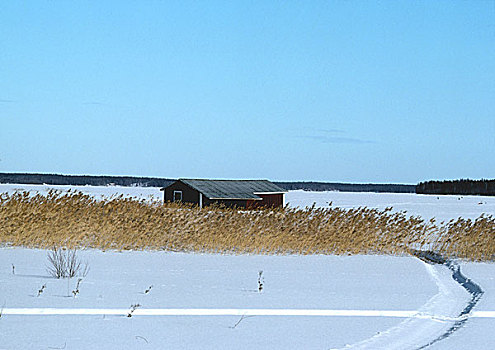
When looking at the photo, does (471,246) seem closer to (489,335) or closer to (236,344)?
(489,335)

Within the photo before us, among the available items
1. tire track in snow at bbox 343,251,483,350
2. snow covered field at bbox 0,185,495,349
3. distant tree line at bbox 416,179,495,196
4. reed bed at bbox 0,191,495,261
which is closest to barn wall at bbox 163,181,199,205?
reed bed at bbox 0,191,495,261

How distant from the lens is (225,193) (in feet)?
110

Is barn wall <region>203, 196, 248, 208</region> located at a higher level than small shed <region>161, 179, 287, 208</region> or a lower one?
lower

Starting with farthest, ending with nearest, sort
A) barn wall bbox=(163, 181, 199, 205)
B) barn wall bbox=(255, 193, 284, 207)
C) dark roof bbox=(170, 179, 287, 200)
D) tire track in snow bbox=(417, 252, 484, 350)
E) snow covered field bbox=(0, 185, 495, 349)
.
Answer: barn wall bbox=(255, 193, 284, 207), barn wall bbox=(163, 181, 199, 205), dark roof bbox=(170, 179, 287, 200), tire track in snow bbox=(417, 252, 484, 350), snow covered field bbox=(0, 185, 495, 349)

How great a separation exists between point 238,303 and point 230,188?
27.7 meters

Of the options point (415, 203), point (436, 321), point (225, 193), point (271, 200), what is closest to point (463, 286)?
point (436, 321)

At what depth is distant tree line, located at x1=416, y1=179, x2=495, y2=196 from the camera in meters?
86.9

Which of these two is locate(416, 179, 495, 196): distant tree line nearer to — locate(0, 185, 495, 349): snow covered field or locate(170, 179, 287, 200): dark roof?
locate(170, 179, 287, 200): dark roof

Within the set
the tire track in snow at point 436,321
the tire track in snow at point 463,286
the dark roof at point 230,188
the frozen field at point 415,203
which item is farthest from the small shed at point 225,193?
the tire track in snow at point 436,321

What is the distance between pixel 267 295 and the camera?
7797 mm

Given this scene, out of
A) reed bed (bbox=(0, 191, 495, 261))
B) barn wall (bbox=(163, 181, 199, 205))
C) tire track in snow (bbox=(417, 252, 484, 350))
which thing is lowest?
tire track in snow (bbox=(417, 252, 484, 350))

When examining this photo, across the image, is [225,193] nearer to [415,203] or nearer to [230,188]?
[230,188]

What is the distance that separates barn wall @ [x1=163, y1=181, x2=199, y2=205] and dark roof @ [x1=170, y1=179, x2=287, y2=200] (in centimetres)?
39

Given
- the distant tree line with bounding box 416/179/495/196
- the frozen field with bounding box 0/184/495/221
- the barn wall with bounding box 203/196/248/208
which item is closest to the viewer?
the barn wall with bounding box 203/196/248/208
